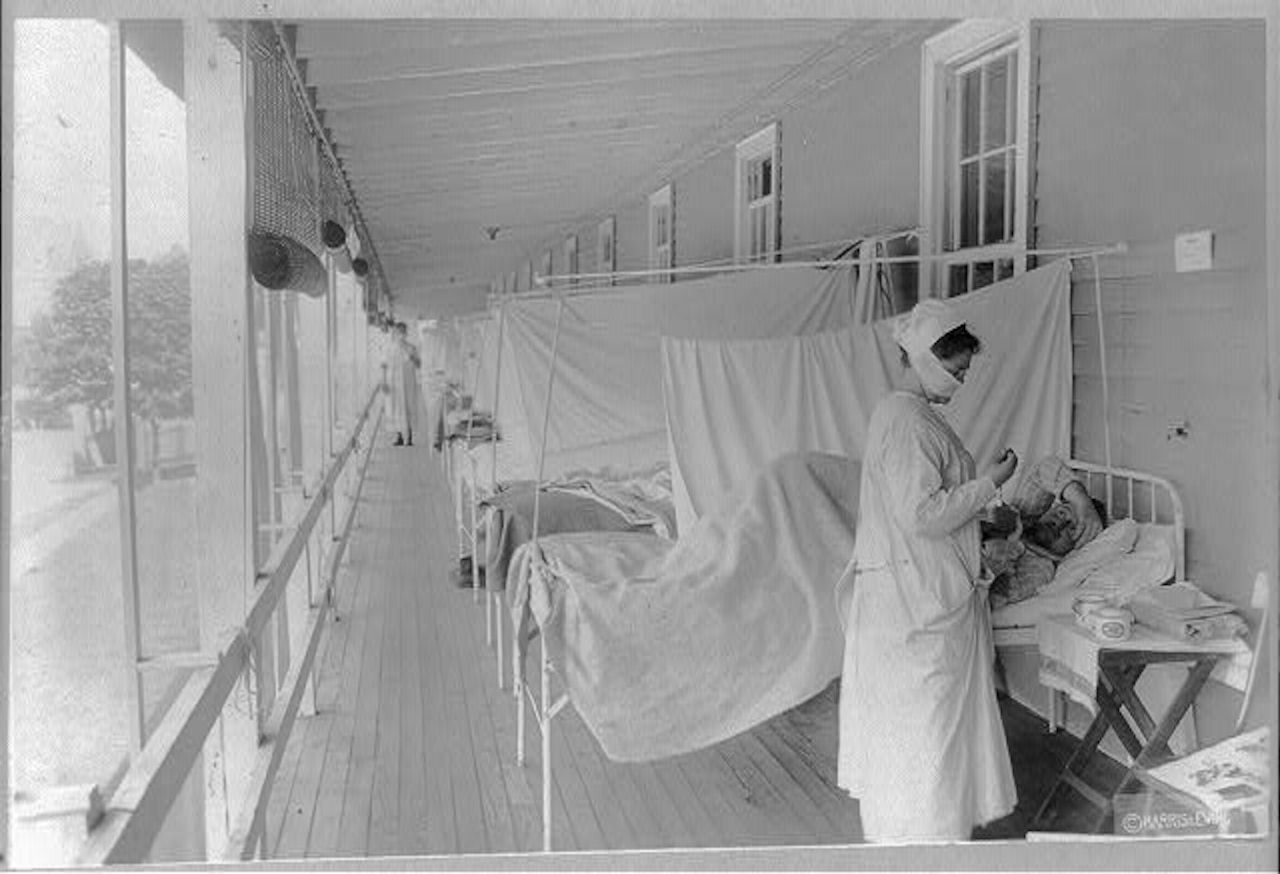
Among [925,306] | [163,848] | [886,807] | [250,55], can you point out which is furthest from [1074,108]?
[163,848]

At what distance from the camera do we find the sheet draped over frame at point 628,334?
4188 millimetres

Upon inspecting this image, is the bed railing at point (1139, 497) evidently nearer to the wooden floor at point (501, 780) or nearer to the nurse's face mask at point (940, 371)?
the wooden floor at point (501, 780)

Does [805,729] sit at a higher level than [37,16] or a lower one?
lower

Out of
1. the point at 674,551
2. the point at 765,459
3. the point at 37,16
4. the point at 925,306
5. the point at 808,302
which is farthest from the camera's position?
the point at 808,302

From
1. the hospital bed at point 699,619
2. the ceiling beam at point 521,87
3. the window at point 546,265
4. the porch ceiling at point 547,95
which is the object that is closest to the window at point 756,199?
the porch ceiling at point 547,95

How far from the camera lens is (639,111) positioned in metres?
5.04

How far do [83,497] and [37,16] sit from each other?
0.94 m

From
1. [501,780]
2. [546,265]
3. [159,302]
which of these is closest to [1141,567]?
[501,780]

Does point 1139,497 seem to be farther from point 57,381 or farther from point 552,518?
point 57,381

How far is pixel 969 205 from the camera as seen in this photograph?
3.94 metres

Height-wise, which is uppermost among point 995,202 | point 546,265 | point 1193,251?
point 546,265

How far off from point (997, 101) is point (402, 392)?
12.4 metres

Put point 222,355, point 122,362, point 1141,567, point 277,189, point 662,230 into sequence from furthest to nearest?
point 662,230
point 222,355
point 1141,567
point 277,189
point 122,362

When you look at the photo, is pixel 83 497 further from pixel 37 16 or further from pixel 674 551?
pixel 674 551
